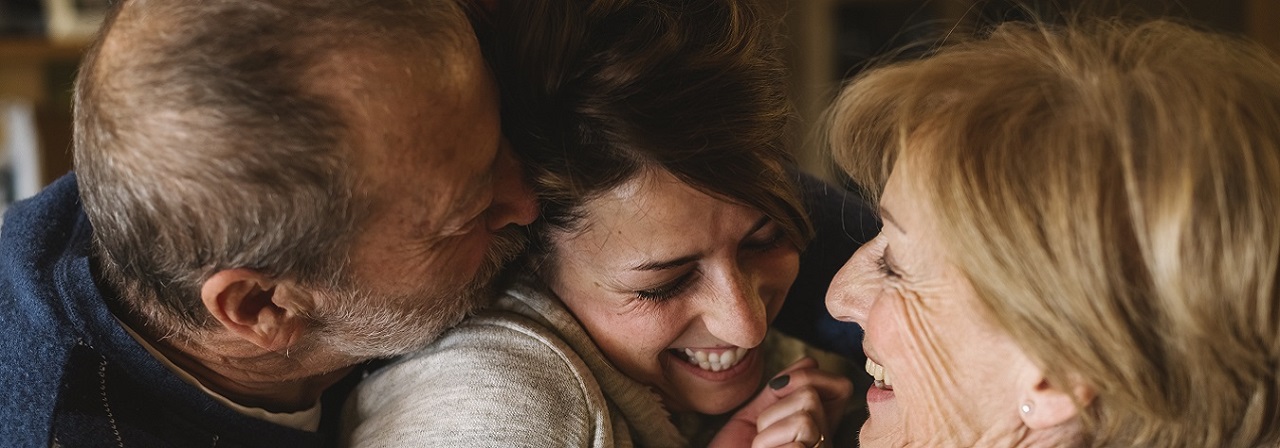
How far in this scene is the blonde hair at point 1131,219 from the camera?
3.00ft

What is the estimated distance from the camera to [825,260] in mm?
1758

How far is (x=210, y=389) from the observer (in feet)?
4.44

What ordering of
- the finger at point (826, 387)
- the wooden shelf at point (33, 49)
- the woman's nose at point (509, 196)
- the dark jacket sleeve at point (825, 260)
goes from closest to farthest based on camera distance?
the woman's nose at point (509, 196)
the finger at point (826, 387)
the dark jacket sleeve at point (825, 260)
the wooden shelf at point (33, 49)

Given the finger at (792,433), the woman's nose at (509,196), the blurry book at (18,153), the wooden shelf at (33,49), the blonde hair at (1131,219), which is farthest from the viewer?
the wooden shelf at (33,49)

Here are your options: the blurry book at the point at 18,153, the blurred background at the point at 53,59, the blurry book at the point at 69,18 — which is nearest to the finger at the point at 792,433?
the blurred background at the point at 53,59

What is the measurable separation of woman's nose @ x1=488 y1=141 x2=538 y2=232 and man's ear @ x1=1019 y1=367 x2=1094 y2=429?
2.04 feet

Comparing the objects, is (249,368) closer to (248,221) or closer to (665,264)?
(248,221)

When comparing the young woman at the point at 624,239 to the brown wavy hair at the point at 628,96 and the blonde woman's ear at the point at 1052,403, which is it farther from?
the blonde woman's ear at the point at 1052,403

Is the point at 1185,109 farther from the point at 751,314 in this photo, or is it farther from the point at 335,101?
the point at 335,101

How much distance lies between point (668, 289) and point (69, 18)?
3319mm

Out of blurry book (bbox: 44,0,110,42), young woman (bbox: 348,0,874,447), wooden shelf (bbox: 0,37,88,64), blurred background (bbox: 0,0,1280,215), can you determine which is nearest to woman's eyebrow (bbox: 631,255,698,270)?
young woman (bbox: 348,0,874,447)

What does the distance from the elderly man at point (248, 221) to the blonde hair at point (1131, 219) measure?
52 centimetres

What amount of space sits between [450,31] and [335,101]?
0.16m

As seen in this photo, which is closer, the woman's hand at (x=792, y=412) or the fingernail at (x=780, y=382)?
the woman's hand at (x=792, y=412)
